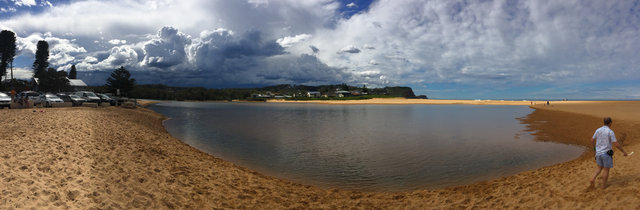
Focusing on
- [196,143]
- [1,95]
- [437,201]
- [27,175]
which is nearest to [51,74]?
[1,95]

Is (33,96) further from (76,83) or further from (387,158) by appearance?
(76,83)

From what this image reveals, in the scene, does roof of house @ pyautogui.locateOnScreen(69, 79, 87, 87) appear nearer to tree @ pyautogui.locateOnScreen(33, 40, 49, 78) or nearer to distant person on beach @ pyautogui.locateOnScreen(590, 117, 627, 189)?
tree @ pyautogui.locateOnScreen(33, 40, 49, 78)

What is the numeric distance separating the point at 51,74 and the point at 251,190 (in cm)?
10774

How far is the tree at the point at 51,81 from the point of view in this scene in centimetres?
8338

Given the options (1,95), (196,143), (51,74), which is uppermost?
(51,74)

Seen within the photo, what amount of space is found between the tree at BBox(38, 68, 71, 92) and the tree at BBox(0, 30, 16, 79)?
11.7 meters

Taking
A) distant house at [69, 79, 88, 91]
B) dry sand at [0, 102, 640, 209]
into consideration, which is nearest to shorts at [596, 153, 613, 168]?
dry sand at [0, 102, 640, 209]

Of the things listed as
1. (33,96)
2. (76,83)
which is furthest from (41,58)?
(33,96)

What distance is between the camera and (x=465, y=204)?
887 centimetres

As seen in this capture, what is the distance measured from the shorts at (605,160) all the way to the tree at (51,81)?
11529 centimetres

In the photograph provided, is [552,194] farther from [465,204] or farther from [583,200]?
[465,204]

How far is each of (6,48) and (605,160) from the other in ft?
426

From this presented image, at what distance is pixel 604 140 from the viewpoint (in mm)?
8445

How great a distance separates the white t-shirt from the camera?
8.32 m
